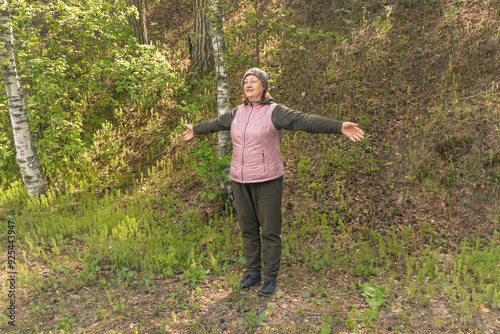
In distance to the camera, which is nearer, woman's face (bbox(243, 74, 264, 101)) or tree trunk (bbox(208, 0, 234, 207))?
woman's face (bbox(243, 74, 264, 101))

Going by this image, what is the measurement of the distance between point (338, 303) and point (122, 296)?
2772mm

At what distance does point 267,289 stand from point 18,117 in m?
6.52

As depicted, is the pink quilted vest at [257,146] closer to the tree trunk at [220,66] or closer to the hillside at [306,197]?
the hillside at [306,197]

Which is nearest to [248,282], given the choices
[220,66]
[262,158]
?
[262,158]

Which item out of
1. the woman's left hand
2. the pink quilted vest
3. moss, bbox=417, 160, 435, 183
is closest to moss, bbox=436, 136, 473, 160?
moss, bbox=417, 160, 435, 183

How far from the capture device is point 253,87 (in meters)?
3.68

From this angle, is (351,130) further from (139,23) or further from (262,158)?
(139,23)

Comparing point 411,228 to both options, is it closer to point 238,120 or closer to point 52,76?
point 238,120

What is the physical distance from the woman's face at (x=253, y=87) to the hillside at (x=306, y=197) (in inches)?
78.3

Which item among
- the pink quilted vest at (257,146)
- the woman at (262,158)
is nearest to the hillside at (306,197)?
the woman at (262,158)

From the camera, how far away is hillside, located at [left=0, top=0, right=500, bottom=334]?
387 cm

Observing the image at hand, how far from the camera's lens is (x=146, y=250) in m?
5.20

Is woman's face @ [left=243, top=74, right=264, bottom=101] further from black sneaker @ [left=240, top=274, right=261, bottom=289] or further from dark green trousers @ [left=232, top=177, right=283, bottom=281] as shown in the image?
→ black sneaker @ [left=240, top=274, right=261, bottom=289]

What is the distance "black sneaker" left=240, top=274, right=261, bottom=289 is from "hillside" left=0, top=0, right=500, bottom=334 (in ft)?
0.36
